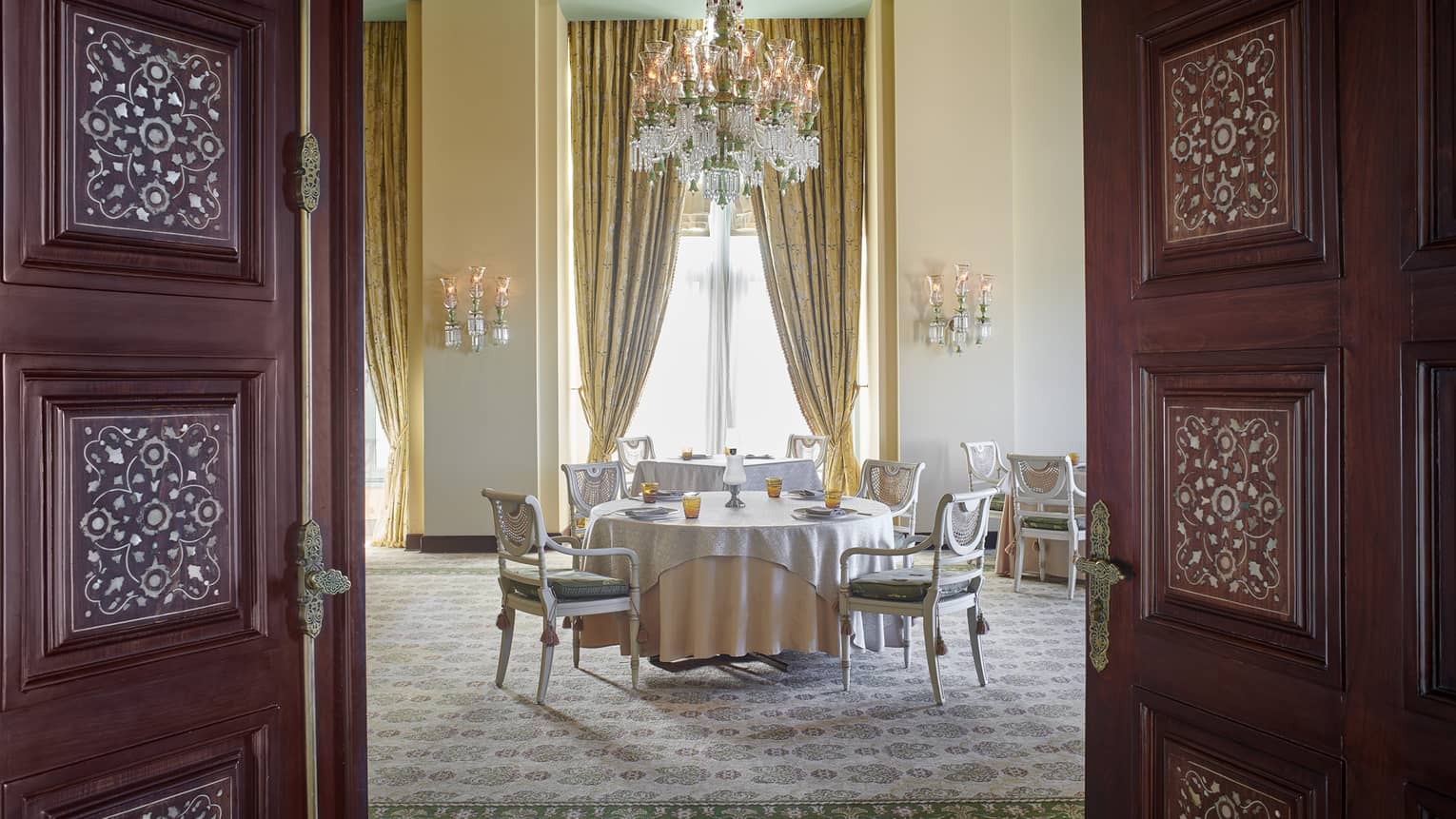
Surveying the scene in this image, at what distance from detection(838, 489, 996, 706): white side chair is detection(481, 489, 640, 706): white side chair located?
1.00m

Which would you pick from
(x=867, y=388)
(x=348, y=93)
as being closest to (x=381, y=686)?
(x=348, y=93)

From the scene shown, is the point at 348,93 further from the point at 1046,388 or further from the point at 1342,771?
the point at 1046,388

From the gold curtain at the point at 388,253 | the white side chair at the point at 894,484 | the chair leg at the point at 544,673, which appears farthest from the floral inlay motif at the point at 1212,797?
the gold curtain at the point at 388,253

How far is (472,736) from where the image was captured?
3.89m

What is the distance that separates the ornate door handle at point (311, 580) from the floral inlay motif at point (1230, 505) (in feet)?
5.36

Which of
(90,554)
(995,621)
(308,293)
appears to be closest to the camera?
(90,554)

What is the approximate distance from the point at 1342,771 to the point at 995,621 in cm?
441

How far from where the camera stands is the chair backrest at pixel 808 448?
8164mm

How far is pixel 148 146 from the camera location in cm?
162

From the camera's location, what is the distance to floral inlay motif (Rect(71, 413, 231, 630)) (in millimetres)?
1559

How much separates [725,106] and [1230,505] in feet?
14.6

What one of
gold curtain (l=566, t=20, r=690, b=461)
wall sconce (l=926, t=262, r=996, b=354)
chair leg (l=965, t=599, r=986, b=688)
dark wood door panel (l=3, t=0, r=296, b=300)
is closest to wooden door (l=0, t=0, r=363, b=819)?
dark wood door panel (l=3, t=0, r=296, b=300)

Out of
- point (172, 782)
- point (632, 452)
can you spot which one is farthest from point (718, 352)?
point (172, 782)

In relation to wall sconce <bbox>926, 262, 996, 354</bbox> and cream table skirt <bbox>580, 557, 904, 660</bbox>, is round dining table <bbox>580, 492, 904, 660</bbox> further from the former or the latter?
wall sconce <bbox>926, 262, 996, 354</bbox>
